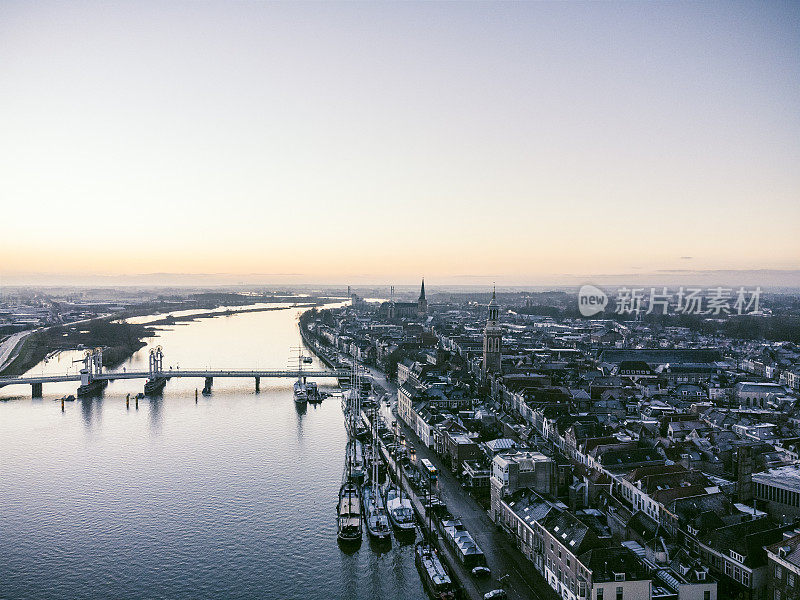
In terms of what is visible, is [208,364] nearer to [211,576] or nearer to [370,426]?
[370,426]

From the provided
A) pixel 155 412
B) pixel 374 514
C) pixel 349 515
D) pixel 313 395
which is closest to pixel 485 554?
pixel 374 514

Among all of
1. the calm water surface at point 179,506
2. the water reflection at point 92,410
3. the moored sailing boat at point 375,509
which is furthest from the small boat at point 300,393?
the moored sailing boat at point 375,509

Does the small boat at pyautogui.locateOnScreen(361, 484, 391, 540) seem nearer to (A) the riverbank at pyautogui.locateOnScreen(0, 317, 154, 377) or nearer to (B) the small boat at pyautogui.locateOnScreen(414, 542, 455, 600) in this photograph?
(B) the small boat at pyautogui.locateOnScreen(414, 542, 455, 600)

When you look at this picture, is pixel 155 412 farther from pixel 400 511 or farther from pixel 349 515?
pixel 400 511

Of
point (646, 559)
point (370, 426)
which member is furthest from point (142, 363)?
point (646, 559)

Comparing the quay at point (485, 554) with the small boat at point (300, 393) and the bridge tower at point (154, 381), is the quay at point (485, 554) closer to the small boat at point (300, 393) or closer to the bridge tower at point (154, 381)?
the small boat at point (300, 393)

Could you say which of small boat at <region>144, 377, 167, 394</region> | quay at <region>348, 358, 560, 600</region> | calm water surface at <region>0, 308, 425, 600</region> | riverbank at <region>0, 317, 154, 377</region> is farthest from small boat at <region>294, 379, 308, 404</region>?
riverbank at <region>0, 317, 154, 377</region>
